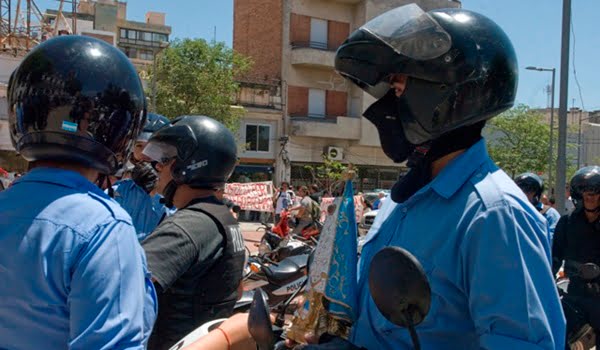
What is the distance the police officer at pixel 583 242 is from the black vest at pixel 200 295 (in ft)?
11.4

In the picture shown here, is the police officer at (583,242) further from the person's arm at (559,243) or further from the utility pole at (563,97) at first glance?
the utility pole at (563,97)

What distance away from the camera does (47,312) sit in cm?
148

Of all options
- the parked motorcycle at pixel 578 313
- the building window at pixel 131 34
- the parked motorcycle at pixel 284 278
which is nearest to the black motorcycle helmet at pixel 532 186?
the parked motorcycle at pixel 578 313

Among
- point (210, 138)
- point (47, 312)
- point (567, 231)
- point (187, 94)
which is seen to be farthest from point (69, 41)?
point (187, 94)

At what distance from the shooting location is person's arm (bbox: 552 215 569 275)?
546 cm

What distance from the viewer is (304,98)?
33.0 metres

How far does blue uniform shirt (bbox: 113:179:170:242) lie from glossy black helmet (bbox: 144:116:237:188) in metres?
1.55

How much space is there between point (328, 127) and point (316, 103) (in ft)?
5.88

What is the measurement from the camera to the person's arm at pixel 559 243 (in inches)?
215

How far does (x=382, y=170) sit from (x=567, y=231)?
29.6 m

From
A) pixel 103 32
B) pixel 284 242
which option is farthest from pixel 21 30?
pixel 284 242

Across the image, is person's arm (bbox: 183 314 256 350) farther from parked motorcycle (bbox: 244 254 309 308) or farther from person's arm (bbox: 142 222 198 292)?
parked motorcycle (bbox: 244 254 309 308)

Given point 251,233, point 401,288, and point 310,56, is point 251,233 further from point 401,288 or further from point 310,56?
point 401,288

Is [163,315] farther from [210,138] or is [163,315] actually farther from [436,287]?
[436,287]
